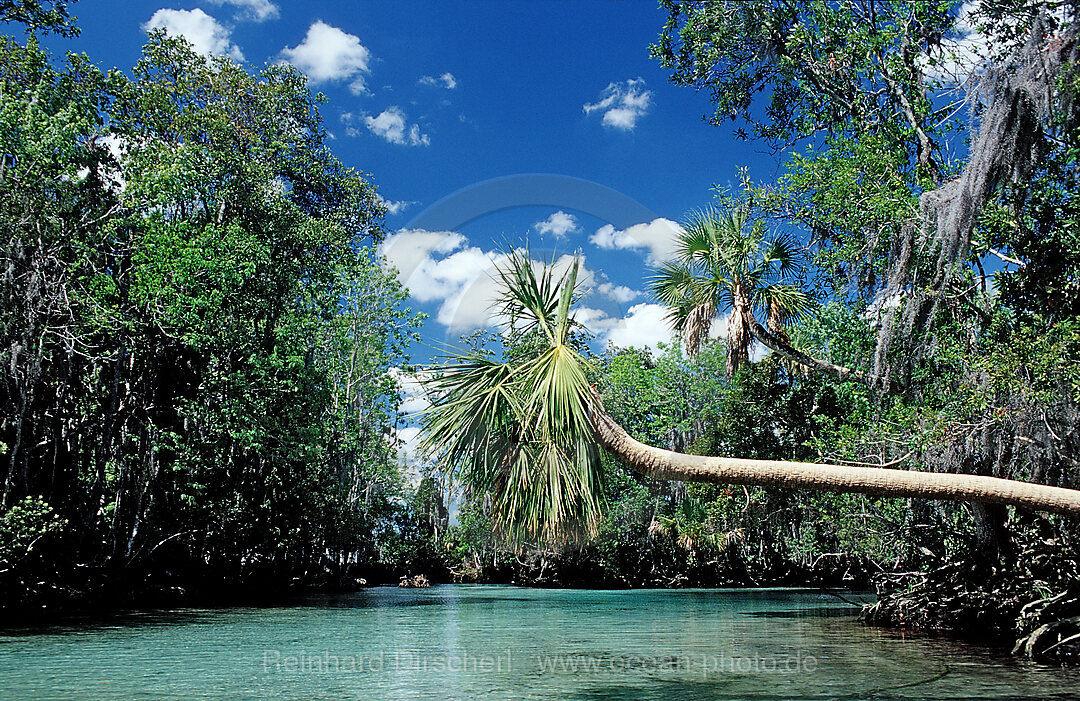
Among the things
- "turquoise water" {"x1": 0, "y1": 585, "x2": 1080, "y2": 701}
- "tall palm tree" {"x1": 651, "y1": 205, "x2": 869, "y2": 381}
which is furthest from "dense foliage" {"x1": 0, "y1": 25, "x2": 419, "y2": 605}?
"tall palm tree" {"x1": 651, "y1": 205, "x2": 869, "y2": 381}

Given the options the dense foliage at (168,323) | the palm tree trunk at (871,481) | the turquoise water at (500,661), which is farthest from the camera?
the dense foliage at (168,323)

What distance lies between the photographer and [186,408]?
17156mm

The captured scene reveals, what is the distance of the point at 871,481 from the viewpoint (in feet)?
13.7

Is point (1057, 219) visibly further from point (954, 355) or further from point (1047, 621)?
point (1047, 621)

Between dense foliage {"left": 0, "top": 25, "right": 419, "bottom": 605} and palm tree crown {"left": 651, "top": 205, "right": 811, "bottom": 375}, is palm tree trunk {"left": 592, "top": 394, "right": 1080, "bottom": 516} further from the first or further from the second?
dense foliage {"left": 0, "top": 25, "right": 419, "bottom": 605}

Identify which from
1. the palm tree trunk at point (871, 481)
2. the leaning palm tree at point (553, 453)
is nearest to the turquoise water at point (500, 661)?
the leaning palm tree at point (553, 453)

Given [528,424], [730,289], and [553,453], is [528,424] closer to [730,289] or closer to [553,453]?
[553,453]

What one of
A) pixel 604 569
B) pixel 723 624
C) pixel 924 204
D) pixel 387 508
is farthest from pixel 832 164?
pixel 387 508

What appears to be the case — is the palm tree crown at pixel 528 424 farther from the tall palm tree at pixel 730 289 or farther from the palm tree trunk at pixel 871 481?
the tall palm tree at pixel 730 289

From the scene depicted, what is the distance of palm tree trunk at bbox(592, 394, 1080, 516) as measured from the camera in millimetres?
4176

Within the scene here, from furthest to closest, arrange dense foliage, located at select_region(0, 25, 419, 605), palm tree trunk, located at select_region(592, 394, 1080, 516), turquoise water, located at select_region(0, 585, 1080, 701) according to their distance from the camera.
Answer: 1. dense foliage, located at select_region(0, 25, 419, 605)
2. turquoise water, located at select_region(0, 585, 1080, 701)
3. palm tree trunk, located at select_region(592, 394, 1080, 516)

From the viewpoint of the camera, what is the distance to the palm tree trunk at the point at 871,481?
4176 mm

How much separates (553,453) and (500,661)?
7012 mm

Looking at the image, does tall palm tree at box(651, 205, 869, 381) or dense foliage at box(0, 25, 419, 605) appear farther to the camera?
dense foliage at box(0, 25, 419, 605)
